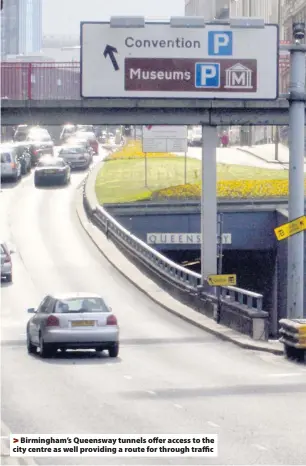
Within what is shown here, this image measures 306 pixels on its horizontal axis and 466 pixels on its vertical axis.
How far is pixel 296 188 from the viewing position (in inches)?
1196

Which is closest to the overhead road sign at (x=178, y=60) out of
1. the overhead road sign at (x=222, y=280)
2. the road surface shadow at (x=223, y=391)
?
the overhead road sign at (x=222, y=280)

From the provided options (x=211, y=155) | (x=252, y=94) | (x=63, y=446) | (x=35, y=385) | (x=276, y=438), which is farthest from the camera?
(x=211, y=155)

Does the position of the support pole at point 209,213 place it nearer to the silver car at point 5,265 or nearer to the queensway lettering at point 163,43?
the queensway lettering at point 163,43

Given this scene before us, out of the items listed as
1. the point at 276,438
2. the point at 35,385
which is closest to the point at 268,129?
the point at 35,385

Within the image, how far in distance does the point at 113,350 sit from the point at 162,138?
35425 mm

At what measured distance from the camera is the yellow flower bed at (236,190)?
58719mm

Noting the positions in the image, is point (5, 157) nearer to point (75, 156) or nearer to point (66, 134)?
point (75, 156)

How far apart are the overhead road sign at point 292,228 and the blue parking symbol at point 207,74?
7.21m

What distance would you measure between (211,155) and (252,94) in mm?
2957

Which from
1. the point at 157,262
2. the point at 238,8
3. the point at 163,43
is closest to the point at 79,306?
the point at 163,43

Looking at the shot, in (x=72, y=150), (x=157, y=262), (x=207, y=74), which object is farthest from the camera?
(x=72, y=150)

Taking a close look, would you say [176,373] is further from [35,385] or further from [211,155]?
[211,155]

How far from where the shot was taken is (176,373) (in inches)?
992

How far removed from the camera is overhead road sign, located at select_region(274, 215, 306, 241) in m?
28.8
